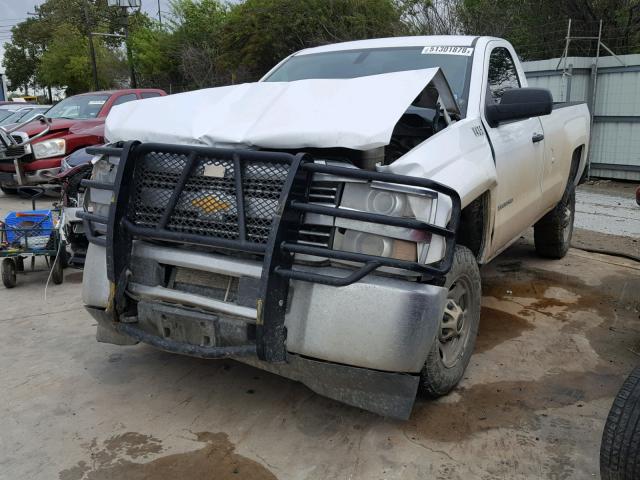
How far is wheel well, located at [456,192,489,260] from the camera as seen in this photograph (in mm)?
3766

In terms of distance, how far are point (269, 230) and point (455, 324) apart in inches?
46.7

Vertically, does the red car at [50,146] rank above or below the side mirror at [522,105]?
below

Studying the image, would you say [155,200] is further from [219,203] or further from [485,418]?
[485,418]

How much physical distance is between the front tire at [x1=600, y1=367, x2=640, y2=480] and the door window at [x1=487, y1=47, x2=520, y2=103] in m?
2.45

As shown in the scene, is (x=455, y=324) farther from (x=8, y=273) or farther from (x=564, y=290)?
(x=8, y=273)

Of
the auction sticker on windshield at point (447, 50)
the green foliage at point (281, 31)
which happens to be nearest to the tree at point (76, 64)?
the green foliage at point (281, 31)

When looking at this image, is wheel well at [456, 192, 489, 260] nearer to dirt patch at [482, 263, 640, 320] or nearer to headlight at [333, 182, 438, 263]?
headlight at [333, 182, 438, 263]

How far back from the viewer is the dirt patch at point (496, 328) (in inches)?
171

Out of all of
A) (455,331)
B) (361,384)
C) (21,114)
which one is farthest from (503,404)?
(21,114)

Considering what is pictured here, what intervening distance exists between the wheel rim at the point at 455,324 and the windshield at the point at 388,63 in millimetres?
1259

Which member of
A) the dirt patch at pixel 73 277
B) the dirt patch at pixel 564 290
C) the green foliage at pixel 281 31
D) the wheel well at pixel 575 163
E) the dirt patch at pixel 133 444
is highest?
the green foliage at pixel 281 31

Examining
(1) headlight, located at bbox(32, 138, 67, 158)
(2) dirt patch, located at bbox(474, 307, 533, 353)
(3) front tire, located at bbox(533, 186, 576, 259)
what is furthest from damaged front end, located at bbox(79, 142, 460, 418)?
(1) headlight, located at bbox(32, 138, 67, 158)

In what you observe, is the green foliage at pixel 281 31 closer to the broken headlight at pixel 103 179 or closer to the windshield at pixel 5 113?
the windshield at pixel 5 113

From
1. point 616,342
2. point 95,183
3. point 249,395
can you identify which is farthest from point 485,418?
point 95,183
